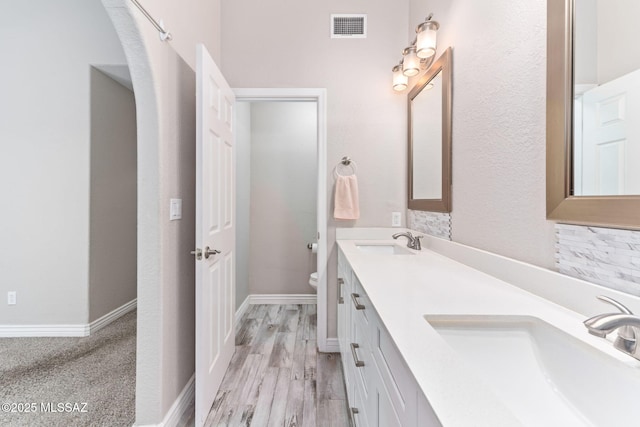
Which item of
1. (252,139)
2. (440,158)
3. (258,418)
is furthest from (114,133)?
(440,158)

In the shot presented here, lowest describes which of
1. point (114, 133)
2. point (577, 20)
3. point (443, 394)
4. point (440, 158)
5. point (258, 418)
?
Answer: point (258, 418)

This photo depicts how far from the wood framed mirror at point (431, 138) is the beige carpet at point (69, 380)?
7.09ft

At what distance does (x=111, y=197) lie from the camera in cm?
262

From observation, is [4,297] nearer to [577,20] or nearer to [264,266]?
[264,266]

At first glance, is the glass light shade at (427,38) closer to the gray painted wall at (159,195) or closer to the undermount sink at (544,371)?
the gray painted wall at (159,195)

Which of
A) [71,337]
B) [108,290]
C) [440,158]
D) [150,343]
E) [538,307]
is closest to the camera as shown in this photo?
[538,307]

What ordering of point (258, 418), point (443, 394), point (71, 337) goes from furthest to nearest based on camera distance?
point (71, 337) → point (258, 418) → point (443, 394)

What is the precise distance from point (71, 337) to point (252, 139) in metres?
2.56

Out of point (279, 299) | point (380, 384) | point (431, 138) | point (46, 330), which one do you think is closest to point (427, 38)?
point (431, 138)

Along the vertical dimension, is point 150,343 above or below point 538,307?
below

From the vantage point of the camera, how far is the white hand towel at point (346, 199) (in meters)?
2.12

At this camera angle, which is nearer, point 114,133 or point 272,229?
point 114,133

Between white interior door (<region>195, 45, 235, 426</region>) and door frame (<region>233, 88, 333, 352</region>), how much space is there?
0.26 meters

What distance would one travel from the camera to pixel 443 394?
43 centimetres
